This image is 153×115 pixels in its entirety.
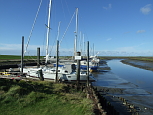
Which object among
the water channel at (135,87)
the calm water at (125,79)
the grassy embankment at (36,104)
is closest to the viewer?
the grassy embankment at (36,104)

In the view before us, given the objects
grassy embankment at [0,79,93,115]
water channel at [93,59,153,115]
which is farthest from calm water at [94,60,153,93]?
grassy embankment at [0,79,93,115]

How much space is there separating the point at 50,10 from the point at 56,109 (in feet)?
A: 64.5

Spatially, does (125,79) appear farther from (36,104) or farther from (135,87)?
(36,104)

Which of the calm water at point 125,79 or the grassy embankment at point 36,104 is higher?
the grassy embankment at point 36,104

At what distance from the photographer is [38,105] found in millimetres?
8766

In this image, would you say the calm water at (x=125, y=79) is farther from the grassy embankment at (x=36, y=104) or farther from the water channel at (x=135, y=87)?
the grassy embankment at (x=36, y=104)

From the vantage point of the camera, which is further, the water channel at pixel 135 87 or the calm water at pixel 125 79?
the calm water at pixel 125 79

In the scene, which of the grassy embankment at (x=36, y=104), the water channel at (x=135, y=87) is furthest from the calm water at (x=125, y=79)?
the grassy embankment at (x=36, y=104)

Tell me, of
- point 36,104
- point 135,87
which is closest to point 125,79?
point 135,87

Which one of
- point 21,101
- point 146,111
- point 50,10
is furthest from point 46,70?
point 146,111

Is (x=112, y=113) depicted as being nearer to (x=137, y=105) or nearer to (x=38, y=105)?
(x=137, y=105)

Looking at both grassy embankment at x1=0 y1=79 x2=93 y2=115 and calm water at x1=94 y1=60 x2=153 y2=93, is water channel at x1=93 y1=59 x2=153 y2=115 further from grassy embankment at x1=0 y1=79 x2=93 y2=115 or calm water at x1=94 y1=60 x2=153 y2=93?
grassy embankment at x1=0 y1=79 x2=93 y2=115

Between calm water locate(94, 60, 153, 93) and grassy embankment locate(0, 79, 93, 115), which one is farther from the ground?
grassy embankment locate(0, 79, 93, 115)

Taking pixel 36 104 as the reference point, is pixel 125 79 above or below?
below
